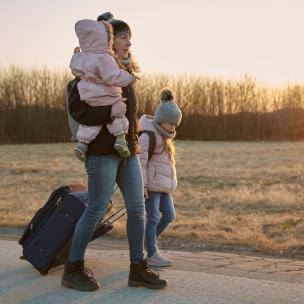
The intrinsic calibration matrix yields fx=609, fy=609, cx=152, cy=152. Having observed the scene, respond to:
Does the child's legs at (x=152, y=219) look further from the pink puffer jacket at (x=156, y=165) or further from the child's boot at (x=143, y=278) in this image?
the child's boot at (x=143, y=278)

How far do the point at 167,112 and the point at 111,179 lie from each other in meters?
1.42

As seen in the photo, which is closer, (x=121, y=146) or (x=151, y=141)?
(x=121, y=146)

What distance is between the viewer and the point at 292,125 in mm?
51250

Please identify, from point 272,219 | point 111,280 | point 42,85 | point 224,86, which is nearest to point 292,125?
point 224,86

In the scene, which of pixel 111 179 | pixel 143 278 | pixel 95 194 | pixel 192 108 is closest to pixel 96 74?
pixel 111 179

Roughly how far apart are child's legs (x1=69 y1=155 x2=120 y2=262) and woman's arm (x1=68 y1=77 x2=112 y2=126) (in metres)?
0.25

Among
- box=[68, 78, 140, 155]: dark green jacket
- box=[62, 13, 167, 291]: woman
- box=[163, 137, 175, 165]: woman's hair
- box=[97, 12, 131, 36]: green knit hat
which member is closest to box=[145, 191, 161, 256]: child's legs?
box=[163, 137, 175, 165]: woman's hair

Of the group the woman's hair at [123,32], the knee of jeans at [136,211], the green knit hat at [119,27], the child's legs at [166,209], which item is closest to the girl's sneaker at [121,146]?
the knee of jeans at [136,211]

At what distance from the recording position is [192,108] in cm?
5194

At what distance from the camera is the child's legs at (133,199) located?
14.2 ft

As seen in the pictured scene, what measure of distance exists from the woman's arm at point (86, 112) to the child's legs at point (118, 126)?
45 millimetres

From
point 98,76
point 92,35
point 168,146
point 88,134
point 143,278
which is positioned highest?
point 92,35

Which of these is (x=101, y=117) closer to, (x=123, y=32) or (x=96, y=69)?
(x=96, y=69)

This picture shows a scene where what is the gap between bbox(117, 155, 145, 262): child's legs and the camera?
14.2ft
